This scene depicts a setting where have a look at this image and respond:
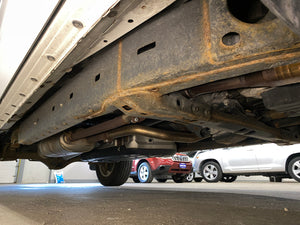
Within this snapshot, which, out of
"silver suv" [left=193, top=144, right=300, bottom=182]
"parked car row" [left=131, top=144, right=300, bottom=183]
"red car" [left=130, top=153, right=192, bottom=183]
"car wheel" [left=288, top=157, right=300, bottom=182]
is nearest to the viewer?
"car wheel" [left=288, top=157, right=300, bottom=182]

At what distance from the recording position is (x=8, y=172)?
6.89 meters

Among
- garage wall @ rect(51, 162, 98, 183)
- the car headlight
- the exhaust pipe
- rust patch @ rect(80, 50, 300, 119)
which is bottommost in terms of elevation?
garage wall @ rect(51, 162, 98, 183)

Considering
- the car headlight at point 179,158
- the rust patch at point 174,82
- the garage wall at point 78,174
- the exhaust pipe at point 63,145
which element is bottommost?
the garage wall at point 78,174

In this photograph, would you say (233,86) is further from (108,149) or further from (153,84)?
(108,149)

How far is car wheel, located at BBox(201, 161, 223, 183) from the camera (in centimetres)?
582

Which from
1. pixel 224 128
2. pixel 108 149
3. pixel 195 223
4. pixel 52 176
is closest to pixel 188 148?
pixel 108 149

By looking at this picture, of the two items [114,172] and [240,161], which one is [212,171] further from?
[114,172]

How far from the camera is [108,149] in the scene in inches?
87.4

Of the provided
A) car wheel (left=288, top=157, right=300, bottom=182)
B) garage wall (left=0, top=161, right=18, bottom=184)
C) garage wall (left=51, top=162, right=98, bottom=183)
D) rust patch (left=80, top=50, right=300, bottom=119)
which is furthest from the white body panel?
garage wall (left=0, top=161, right=18, bottom=184)

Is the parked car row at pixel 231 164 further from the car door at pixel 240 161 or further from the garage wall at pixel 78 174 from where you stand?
the garage wall at pixel 78 174

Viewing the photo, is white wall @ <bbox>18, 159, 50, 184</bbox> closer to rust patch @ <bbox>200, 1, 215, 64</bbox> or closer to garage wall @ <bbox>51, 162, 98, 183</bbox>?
garage wall @ <bbox>51, 162, 98, 183</bbox>

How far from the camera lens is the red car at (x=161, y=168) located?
20.3 feet

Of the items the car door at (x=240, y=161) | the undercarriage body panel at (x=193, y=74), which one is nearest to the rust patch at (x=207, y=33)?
the undercarriage body panel at (x=193, y=74)

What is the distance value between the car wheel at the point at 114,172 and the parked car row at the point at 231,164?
2887 millimetres
